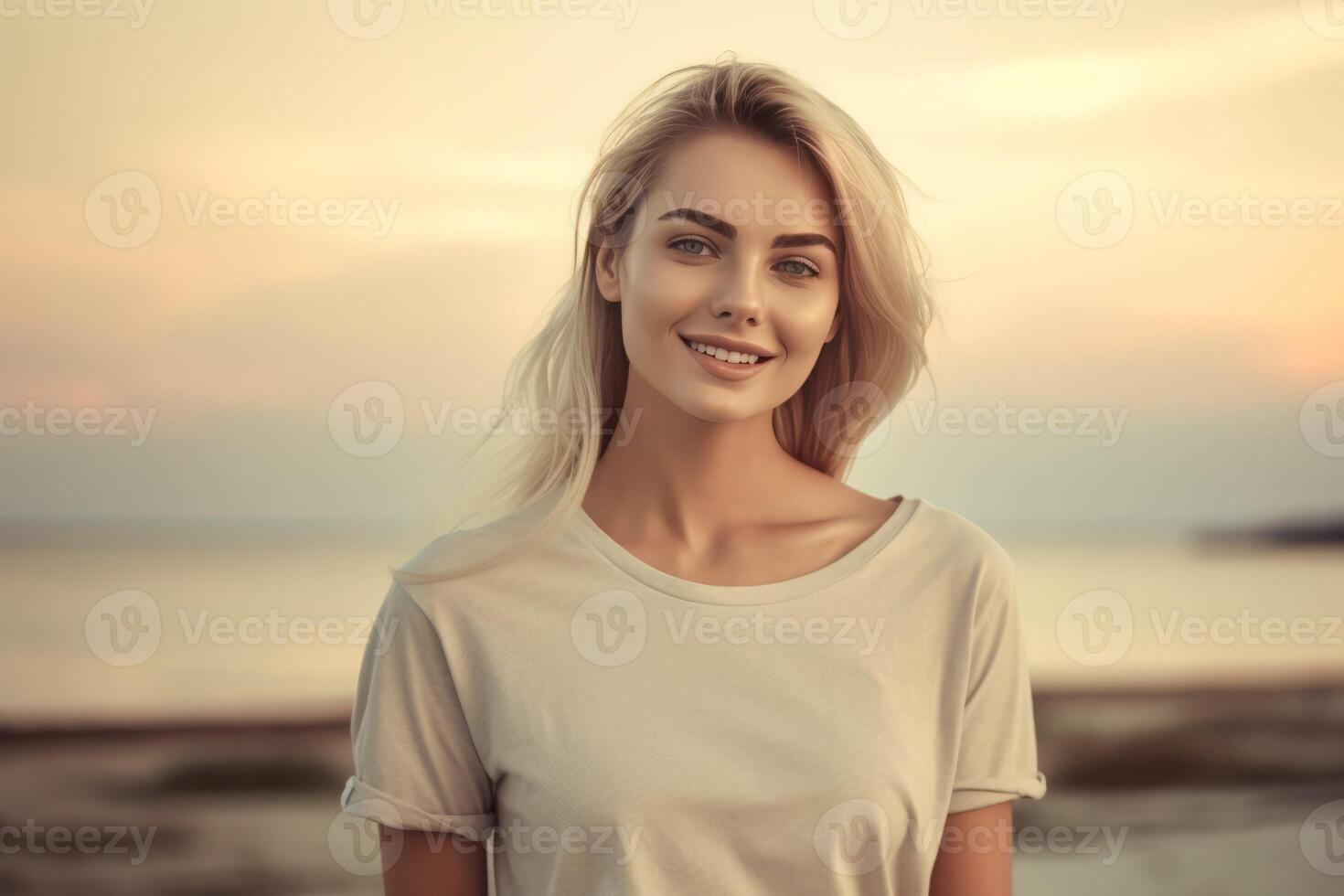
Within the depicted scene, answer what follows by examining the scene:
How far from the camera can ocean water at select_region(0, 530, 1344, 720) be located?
615cm

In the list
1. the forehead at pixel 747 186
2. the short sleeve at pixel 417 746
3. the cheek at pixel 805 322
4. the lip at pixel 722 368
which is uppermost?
the forehead at pixel 747 186

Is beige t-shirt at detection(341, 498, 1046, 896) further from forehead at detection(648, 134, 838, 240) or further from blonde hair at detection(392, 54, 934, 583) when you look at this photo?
forehead at detection(648, 134, 838, 240)

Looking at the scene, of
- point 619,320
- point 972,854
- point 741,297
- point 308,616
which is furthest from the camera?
point 308,616

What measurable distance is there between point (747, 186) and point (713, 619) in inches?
22.8

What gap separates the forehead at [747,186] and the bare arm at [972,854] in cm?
82

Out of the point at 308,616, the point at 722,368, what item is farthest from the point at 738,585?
the point at 308,616

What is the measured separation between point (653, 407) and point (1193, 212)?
4.64 metres

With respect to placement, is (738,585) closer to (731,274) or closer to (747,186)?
(731,274)

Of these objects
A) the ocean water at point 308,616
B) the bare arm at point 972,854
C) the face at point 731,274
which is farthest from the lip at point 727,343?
the ocean water at point 308,616

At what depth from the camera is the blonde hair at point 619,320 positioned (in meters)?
1.74

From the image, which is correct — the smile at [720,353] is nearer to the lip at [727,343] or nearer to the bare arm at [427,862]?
the lip at [727,343]

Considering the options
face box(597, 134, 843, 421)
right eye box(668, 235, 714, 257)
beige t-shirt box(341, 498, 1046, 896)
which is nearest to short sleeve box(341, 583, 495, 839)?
beige t-shirt box(341, 498, 1046, 896)

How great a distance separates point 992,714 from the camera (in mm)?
1758

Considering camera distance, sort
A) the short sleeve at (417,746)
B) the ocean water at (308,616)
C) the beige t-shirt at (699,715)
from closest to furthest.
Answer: the beige t-shirt at (699,715) < the short sleeve at (417,746) < the ocean water at (308,616)
